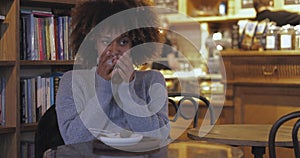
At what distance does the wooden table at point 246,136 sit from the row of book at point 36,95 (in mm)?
783

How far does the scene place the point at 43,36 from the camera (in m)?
2.74

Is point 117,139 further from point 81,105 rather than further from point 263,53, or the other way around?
point 263,53

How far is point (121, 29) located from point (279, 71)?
202 centimetres

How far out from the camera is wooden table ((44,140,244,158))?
168 cm

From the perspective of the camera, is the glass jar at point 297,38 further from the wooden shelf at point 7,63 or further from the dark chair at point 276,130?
the wooden shelf at point 7,63

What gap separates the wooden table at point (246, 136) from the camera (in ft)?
7.47

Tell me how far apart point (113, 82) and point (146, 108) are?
6.6 inches

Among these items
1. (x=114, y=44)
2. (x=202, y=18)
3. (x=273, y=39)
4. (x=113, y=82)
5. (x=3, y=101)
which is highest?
(x=202, y=18)

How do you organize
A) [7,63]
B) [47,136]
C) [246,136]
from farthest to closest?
1. [7,63]
2. [246,136]
3. [47,136]

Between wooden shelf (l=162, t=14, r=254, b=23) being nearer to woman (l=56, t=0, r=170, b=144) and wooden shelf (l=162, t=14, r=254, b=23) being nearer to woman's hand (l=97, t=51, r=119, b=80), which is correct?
woman (l=56, t=0, r=170, b=144)

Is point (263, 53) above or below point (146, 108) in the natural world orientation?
above

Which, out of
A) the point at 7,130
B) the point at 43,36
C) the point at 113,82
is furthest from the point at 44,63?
the point at 113,82

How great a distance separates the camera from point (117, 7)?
2160mm

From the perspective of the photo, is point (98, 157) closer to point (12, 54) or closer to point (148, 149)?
point (148, 149)
